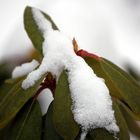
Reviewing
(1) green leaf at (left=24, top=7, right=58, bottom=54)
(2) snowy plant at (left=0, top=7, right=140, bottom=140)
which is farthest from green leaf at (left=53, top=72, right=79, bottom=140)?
(1) green leaf at (left=24, top=7, right=58, bottom=54)

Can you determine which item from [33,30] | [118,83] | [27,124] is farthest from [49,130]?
[33,30]

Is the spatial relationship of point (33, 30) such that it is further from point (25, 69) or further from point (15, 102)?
point (15, 102)

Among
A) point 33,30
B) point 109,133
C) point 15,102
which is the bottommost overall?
point 109,133

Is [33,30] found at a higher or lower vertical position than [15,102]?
higher

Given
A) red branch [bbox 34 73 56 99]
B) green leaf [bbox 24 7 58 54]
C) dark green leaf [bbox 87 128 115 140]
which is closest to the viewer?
dark green leaf [bbox 87 128 115 140]

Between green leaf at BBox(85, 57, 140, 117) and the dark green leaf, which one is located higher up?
green leaf at BBox(85, 57, 140, 117)

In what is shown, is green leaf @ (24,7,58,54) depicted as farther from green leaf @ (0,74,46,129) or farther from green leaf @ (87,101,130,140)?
green leaf @ (87,101,130,140)

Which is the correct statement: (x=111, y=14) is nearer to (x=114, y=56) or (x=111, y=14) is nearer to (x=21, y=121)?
(x=114, y=56)

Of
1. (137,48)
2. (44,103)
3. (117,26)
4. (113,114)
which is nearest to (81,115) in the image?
(113,114)
